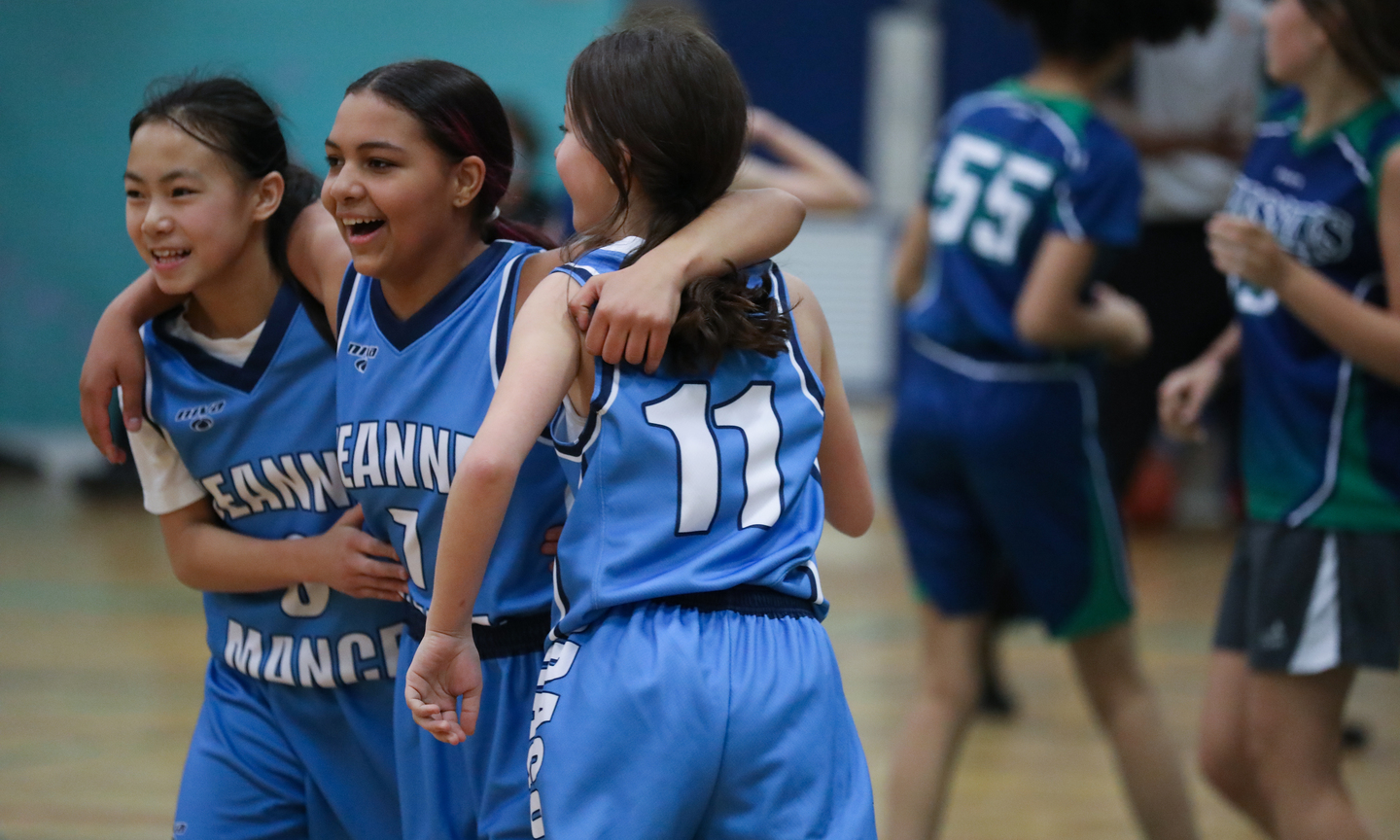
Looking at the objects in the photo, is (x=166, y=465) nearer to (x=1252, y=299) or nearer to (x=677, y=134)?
(x=677, y=134)

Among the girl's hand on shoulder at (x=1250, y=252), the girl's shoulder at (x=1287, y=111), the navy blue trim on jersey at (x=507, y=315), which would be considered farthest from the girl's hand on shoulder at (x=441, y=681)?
the girl's shoulder at (x=1287, y=111)

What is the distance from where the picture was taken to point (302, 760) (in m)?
1.96

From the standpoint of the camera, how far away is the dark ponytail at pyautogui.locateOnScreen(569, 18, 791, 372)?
153 cm

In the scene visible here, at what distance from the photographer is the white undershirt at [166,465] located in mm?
1954

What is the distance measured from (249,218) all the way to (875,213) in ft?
22.9

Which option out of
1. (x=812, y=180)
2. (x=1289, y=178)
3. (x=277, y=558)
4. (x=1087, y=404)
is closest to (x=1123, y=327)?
(x=1087, y=404)

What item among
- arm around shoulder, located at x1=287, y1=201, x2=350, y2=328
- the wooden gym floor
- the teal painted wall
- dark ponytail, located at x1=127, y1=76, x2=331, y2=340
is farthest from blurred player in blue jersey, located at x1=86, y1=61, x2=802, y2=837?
the teal painted wall

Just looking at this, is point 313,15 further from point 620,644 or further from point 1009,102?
point 620,644

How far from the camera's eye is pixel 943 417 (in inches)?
114

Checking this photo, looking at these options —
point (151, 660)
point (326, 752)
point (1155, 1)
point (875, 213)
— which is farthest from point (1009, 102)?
point (875, 213)

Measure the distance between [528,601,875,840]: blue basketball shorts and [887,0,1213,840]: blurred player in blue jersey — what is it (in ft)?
4.52

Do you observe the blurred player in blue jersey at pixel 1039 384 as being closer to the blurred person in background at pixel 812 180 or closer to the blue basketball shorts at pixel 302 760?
the blurred person in background at pixel 812 180

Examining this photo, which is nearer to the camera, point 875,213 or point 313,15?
point 313,15

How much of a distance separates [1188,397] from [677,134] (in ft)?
4.83
